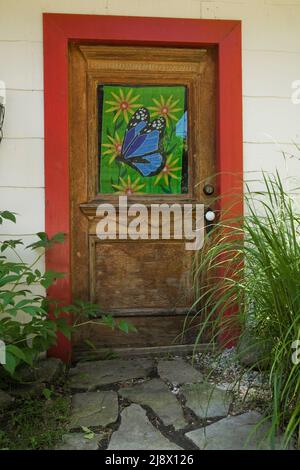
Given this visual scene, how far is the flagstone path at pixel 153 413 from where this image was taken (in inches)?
61.9

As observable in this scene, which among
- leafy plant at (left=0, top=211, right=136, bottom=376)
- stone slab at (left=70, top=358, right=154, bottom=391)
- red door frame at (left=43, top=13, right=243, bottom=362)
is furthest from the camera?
red door frame at (left=43, top=13, right=243, bottom=362)

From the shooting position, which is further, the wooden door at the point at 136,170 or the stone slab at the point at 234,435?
the wooden door at the point at 136,170

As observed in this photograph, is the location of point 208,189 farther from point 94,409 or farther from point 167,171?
point 94,409

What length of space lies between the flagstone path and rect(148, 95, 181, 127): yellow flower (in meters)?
1.40

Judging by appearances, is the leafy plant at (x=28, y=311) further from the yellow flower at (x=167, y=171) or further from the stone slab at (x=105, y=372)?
the yellow flower at (x=167, y=171)

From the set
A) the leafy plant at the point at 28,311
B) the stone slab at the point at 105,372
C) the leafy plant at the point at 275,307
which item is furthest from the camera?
the stone slab at the point at 105,372

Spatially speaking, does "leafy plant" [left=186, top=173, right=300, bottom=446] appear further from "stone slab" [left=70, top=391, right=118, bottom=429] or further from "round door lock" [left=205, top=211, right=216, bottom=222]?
"round door lock" [left=205, top=211, right=216, bottom=222]

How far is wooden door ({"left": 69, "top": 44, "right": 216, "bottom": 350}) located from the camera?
250 cm

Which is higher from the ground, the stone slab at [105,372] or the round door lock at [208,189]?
the round door lock at [208,189]

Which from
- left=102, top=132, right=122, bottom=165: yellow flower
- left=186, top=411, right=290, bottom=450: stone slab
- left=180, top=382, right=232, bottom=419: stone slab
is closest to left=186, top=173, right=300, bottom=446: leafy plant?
left=186, top=411, right=290, bottom=450: stone slab

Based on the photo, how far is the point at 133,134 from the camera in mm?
2543

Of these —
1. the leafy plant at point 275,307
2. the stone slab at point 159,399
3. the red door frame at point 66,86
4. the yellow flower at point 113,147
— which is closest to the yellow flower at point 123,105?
the yellow flower at point 113,147

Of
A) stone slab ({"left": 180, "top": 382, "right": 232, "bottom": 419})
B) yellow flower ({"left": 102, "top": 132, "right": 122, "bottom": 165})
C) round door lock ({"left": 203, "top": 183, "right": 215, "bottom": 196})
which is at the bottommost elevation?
stone slab ({"left": 180, "top": 382, "right": 232, "bottom": 419})
